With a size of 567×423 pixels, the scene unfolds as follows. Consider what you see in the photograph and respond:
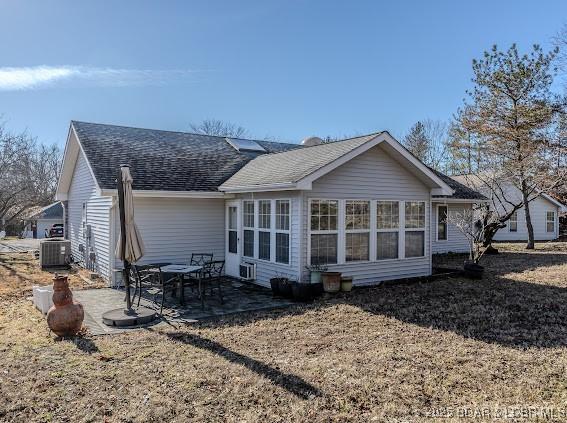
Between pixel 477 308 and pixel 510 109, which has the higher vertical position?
pixel 510 109

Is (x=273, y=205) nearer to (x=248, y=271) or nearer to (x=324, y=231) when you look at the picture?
(x=324, y=231)

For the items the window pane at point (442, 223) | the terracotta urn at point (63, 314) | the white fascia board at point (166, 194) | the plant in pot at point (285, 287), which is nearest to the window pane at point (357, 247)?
the plant in pot at point (285, 287)

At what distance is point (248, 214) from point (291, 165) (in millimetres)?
1899

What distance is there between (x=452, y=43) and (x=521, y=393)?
55.5 feet

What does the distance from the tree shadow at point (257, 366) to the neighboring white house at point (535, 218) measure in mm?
24421

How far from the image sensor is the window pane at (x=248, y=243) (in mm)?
11547

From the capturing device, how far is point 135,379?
16.3 feet

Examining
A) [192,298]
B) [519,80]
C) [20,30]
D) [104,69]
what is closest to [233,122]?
[104,69]

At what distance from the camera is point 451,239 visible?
20.0m

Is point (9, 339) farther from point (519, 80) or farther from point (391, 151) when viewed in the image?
point (519, 80)

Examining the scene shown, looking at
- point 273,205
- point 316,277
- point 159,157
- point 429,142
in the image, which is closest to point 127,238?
point 273,205

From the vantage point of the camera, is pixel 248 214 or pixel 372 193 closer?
pixel 372 193

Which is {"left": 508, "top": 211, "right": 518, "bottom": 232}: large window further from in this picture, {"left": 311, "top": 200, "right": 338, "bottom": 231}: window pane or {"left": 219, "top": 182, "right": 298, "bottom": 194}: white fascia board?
{"left": 219, "top": 182, "right": 298, "bottom": 194}: white fascia board

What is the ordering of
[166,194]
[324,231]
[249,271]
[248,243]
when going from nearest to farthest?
[324,231], [249,271], [166,194], [248,243]
